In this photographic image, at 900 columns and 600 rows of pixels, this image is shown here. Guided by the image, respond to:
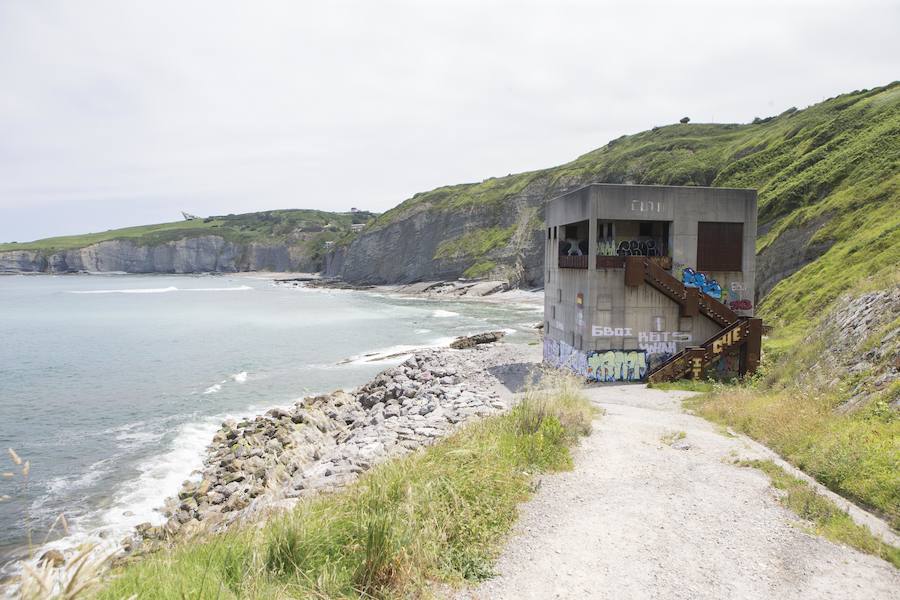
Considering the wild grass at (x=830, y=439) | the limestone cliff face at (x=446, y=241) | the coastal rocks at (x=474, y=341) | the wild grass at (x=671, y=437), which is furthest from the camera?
the limestone cliff face at (x=446, y=241)

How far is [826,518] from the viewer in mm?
Result: 8695

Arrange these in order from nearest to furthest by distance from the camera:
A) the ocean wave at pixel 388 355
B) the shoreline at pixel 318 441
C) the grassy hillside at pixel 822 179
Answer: the shoreline at pixel 318 441, the grassy hillside at pixel 822 179, the ocean wave at pixel 388 355

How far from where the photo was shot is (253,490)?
57.3ft

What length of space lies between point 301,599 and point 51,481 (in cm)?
1956

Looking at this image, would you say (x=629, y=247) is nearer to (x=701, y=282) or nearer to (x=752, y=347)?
(x=701, y=282)

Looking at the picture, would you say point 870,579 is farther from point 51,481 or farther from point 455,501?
point 51,481

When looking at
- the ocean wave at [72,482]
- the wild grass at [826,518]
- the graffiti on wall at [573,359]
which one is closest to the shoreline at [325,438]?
the graffiti on wall at [573,359]

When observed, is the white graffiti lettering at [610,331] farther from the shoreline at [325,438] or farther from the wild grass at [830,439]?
the wild grass at [830,439]

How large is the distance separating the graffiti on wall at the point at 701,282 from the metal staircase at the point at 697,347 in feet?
1.52

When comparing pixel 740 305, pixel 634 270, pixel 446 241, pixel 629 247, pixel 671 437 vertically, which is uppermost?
pixel 446 241

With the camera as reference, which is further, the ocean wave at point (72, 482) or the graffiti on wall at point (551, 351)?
the graffiti on wall at point (551, 351)

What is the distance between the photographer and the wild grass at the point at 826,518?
25.3ft

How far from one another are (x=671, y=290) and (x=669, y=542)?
1810 centimetres

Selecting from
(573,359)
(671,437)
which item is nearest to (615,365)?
(573,359)
